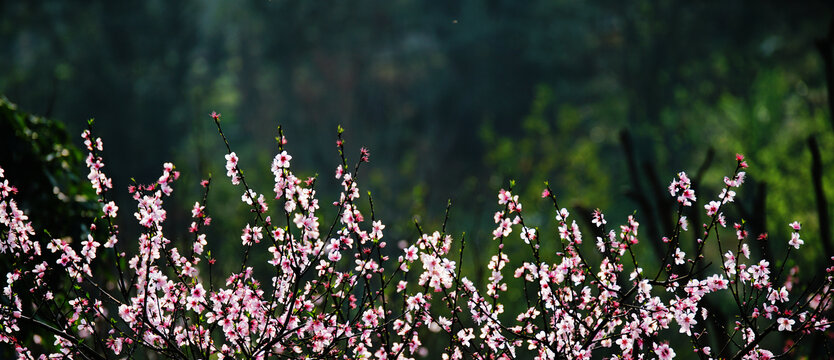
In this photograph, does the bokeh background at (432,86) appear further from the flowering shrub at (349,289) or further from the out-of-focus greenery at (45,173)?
the flowering shrub at (349,289)

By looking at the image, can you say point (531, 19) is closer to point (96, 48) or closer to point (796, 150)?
point (796, 150)

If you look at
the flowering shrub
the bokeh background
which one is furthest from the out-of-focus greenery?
the bokeh background

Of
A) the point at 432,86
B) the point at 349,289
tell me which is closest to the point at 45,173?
the point at 349,289

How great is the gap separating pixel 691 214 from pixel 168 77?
23.3 meters

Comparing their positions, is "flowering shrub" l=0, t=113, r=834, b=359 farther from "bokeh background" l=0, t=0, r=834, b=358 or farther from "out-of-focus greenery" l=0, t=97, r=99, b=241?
"bokeh background" l=0, t=0, r=834, b=358

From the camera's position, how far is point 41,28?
24266 mm

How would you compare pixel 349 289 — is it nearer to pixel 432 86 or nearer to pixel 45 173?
pixel 45 173

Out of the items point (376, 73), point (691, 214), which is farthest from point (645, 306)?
point (376, 73)

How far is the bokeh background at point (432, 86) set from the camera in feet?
69.0

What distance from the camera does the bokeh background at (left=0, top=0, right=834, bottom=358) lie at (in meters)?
21.0

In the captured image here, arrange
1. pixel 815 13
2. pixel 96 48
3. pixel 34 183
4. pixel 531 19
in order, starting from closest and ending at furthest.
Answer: pixel 34 183, pixel 815 13, pixel 96 48, pixel 531 19

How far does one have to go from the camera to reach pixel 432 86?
2920cm

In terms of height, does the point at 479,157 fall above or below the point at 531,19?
below

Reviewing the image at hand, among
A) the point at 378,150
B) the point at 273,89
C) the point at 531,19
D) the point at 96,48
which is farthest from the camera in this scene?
the point at 273,89
